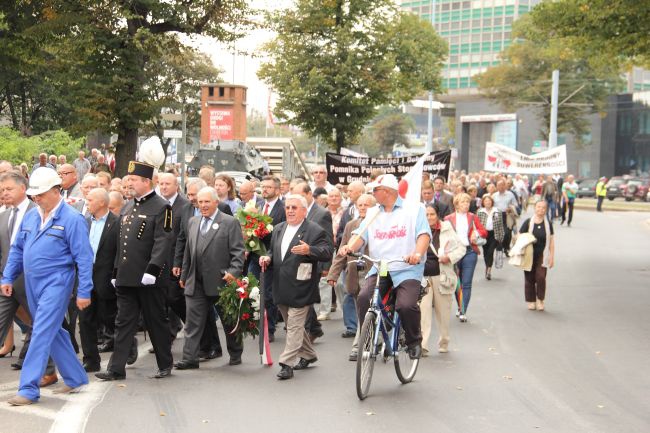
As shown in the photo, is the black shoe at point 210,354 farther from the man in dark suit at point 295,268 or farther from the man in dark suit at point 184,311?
the man in dark suit at point 295,268

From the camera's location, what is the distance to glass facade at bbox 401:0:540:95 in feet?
365

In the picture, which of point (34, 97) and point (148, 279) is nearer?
point (148, 279)

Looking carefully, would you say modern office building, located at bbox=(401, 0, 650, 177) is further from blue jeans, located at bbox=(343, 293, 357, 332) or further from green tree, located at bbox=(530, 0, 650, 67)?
blue jeans, located at bbox=(343, 293, 357, 332)

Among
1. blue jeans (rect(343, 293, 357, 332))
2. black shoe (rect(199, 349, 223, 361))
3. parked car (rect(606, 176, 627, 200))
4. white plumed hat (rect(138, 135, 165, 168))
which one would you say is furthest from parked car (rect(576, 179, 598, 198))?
white plumed hat (rect(138, 135, 165, 168))

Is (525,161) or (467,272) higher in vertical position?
(525,161)

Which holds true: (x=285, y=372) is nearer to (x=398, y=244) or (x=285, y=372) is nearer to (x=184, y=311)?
(x=398, y=244)

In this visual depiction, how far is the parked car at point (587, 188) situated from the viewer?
71375mm

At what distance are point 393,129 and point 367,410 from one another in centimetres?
10205

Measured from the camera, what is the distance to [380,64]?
33.9 m

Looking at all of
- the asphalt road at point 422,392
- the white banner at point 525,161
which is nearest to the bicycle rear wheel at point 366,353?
the asphalt road at point 422,392

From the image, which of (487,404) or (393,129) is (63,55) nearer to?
(487,404)

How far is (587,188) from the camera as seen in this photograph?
71812 millimetres

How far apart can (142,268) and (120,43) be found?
12.3 metres

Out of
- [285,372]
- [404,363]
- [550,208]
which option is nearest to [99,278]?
[285,372]
